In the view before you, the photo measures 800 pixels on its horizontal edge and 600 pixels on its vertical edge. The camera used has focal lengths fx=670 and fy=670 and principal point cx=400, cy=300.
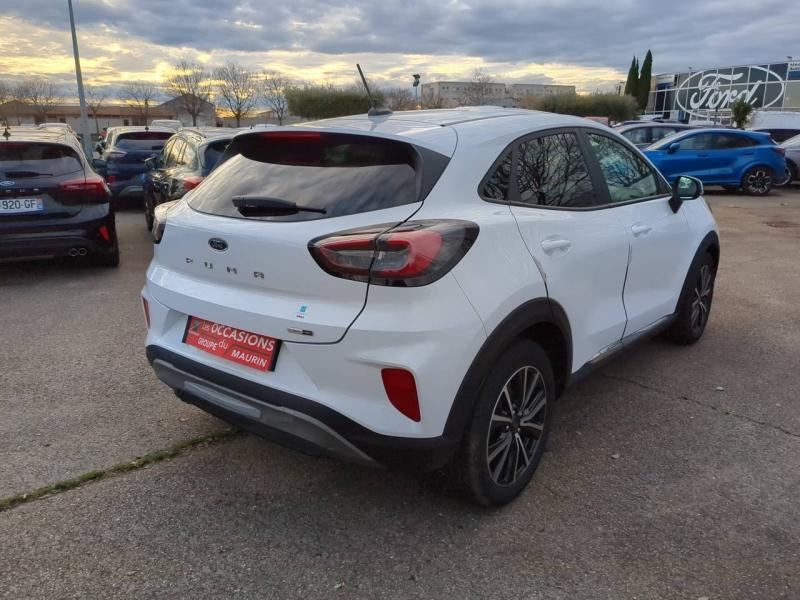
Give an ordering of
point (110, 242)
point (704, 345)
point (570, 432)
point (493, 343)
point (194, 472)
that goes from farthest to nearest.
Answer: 1. point (110, 242)
2. point (704, 345)
3. point (570, 432)
4. point (194, 472)
5. point (493, 343)

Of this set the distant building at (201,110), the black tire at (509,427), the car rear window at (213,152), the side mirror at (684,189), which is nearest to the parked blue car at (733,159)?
the car rear window at (213,152)

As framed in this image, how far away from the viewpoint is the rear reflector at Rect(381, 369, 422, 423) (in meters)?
2.38

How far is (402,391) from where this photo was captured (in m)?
2.41

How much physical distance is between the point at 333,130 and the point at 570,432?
6.79 feet

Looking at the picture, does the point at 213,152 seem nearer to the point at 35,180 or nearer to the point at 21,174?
the point at 35,180

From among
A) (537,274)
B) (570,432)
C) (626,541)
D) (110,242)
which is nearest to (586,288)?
(537,274)

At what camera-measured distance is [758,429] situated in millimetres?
3742

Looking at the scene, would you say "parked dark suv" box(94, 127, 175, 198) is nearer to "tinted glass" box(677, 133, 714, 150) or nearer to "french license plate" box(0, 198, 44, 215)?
"french license plate" box(0, 198, 44, 215)

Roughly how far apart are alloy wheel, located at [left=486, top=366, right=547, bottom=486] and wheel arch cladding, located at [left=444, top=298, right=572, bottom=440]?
184mm

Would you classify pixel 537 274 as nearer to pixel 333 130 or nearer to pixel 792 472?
pixel 333 130

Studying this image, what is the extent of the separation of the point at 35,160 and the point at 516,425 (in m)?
6.02

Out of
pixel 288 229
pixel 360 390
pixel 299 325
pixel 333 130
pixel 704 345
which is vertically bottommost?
pixel 704 345

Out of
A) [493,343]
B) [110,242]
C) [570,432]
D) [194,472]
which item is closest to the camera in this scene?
[493,343]

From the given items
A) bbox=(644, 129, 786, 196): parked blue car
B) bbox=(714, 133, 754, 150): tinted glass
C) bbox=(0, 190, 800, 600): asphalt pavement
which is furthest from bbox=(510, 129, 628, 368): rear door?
bbox=(714, 133, 754, 150): tinted glass
